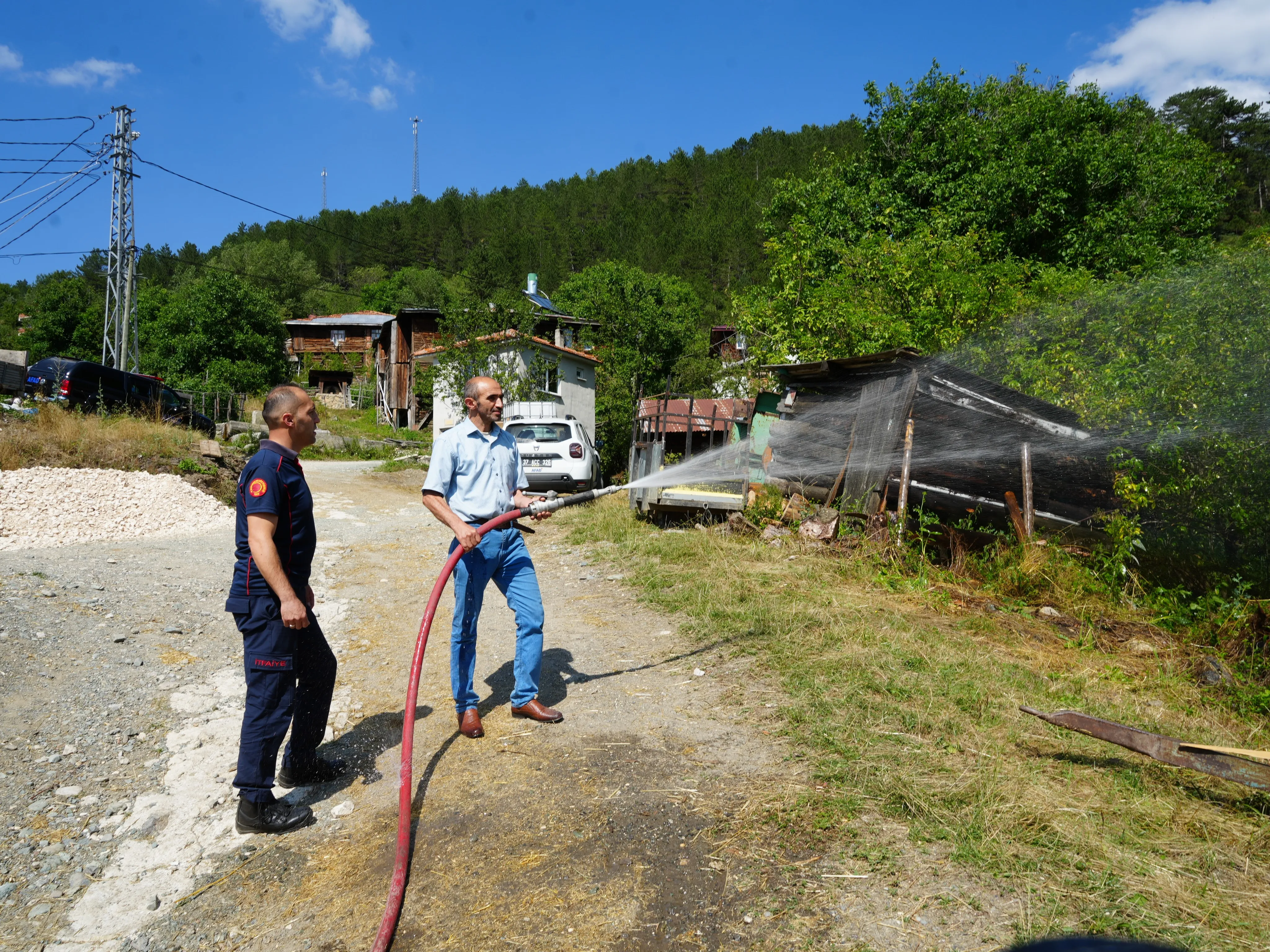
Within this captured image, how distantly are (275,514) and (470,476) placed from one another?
1.11 metres

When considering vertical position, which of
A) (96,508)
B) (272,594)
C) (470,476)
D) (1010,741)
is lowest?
(1010,741)

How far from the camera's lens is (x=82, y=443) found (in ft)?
39.2

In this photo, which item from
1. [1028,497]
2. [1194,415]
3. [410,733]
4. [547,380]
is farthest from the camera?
[547,380]

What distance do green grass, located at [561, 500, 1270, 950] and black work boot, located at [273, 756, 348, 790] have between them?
82.7 inches

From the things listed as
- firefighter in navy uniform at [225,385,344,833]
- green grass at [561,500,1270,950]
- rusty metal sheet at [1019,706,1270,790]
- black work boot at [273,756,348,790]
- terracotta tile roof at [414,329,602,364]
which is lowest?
black work boot at [273,756,348,790]

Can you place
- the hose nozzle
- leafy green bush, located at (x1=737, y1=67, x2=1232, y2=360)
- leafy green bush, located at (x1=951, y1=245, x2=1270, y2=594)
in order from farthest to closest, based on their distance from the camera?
leafy green bush, located at (x1=737, y1=67, x2=1232, y2=360)
leafy green bush, located at (x1=951, y1=245, x2=1270, y2=594)
the hose nozzle

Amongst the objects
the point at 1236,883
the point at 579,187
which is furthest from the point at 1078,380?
the point at 579,187

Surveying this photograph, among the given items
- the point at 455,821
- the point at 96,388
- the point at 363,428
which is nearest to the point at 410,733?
the point at 455,821

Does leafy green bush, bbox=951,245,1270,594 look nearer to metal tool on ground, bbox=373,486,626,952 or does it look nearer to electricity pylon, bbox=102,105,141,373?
metal tool on ground, bbox=373,486,626,952

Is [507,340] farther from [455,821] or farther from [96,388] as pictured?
[455,821]

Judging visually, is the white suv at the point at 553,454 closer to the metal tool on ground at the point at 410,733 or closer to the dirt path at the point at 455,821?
the dirt path at the point at 455,821

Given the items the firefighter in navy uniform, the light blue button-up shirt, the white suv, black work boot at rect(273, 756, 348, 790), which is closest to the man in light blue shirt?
the light blue button-up shirt

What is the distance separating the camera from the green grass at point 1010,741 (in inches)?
98.2

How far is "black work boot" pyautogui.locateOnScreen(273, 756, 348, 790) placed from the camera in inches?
138
